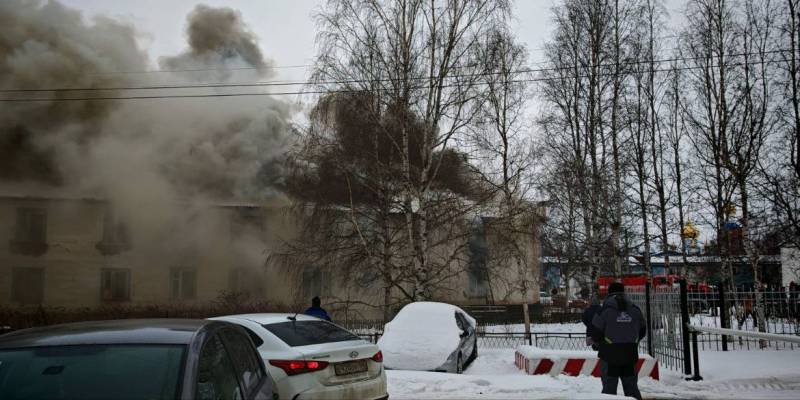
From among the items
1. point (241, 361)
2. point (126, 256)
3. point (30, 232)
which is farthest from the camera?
point (126, 256)

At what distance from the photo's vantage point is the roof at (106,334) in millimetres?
3627

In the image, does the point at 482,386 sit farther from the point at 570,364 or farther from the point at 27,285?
the point at 27,285

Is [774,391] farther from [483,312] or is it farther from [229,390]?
[483,312]

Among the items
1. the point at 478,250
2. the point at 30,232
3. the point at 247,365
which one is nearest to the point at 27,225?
the point at 30,232

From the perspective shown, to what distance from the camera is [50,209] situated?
29516 millimetres

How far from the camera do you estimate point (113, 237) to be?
1179 inches

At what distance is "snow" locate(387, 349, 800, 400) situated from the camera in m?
9.38

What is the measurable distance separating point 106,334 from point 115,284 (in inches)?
1129

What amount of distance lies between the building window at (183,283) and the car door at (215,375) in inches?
1073

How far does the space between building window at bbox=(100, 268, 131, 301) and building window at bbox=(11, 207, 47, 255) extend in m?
2.83

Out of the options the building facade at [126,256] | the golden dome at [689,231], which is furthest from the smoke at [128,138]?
the golden dome at [689,231]

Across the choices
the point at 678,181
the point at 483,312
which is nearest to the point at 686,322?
the point at 678,181

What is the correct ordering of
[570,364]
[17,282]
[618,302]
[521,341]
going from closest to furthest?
[618,302] < [570,364] < [521,341] < [17,282]

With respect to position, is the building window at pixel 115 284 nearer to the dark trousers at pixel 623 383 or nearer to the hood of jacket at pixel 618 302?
the dark trousers at pixel 623 383
